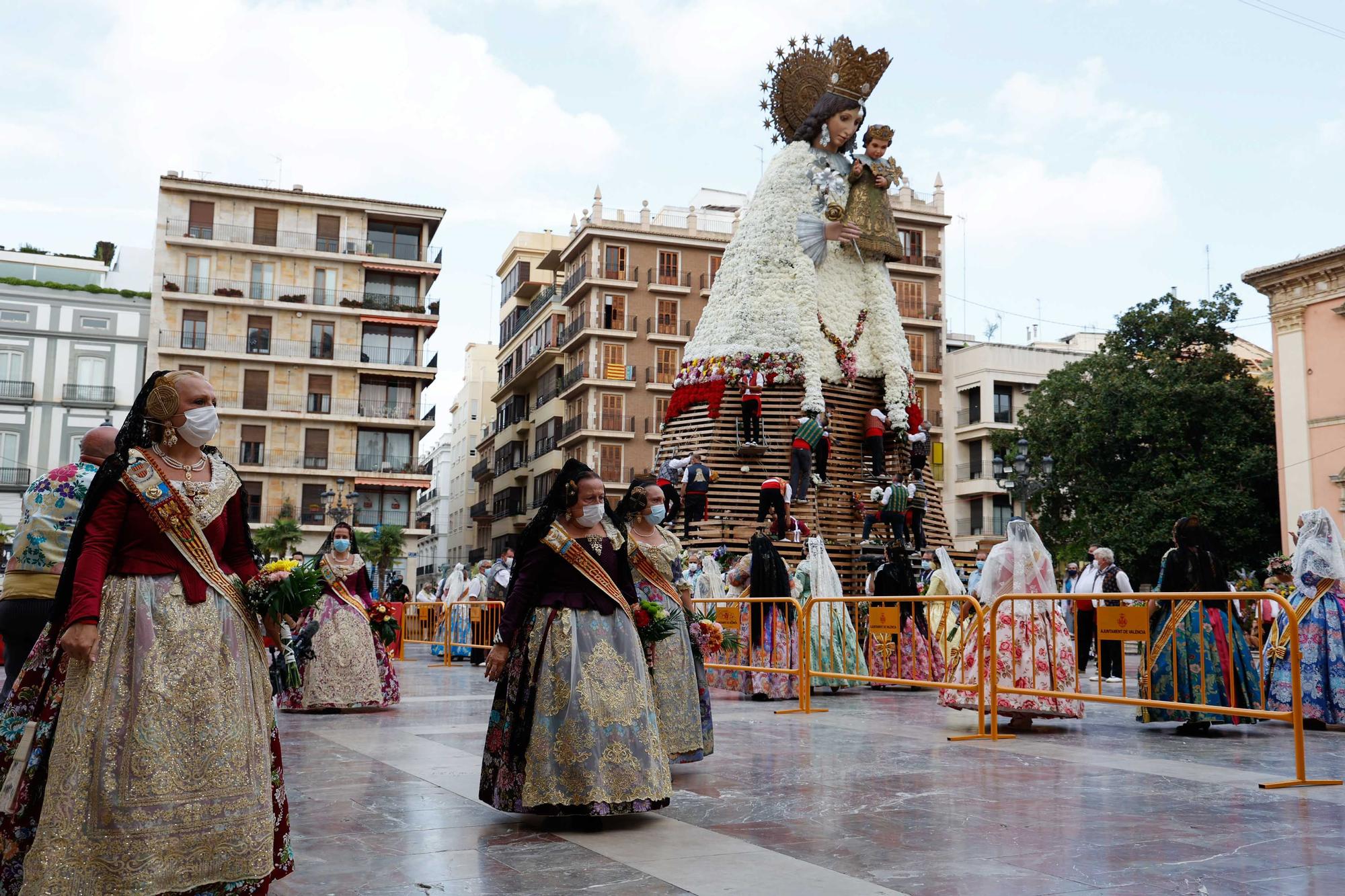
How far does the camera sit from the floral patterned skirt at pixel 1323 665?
1090 centimetres

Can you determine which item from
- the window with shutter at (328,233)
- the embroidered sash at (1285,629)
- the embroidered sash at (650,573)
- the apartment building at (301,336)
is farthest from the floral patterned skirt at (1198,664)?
the window with shutter at (328,233)

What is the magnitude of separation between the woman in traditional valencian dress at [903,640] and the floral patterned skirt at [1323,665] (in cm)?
312

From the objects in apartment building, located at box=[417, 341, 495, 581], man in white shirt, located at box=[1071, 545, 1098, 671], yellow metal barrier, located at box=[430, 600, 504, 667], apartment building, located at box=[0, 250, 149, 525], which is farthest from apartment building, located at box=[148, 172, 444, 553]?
man in white shirt, located at box=[1071, 545, 1098, 671]

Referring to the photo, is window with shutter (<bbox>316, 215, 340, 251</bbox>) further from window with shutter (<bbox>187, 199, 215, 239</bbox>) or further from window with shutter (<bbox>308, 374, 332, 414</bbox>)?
window with shutter (<bbox>308, 374, 332, 414</bbox>)

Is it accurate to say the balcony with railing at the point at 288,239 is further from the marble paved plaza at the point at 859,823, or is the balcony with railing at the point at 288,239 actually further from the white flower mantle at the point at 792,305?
the marble paved plaza at the point at 859,823

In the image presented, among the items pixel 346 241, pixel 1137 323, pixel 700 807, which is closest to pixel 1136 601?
pixel 700 807

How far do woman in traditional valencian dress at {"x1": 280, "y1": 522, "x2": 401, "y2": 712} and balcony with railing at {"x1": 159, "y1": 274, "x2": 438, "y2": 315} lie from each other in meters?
42.8

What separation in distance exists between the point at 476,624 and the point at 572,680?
1483 cm

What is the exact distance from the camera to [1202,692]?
9.39 meters

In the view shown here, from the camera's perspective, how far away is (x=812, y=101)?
877 inches

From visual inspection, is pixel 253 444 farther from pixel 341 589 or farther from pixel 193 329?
pixel 341 589

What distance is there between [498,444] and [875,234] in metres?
44.8

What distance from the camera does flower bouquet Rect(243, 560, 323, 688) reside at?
461 centimetres

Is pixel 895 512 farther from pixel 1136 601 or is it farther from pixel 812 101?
pixel 1136 601
